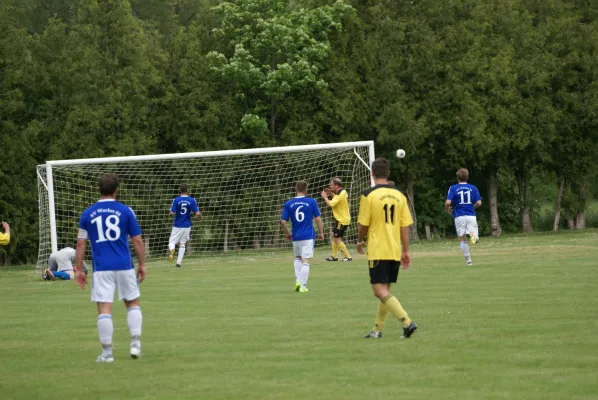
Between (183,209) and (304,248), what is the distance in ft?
35.5

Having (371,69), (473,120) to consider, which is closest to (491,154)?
(473,120)

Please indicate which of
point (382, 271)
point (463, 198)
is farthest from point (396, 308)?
point (463, 198)

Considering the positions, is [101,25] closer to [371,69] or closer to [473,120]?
[371,69]

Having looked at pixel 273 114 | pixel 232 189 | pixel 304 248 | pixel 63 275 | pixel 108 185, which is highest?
pixel 273 114

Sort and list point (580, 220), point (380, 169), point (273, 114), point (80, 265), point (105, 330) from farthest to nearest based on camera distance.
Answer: point (580, 220) < point (273, 114) < point (380, 169) < point (80, 265) < point (105, 330)

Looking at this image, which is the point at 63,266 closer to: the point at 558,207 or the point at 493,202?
the point at 493,202

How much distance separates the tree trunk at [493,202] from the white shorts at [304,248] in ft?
108

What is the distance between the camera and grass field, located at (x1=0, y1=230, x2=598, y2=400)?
9.77m

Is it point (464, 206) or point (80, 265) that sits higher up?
point (464, 206)

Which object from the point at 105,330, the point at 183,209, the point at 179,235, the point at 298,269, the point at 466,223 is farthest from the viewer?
the point at 179,235

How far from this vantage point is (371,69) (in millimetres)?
51000

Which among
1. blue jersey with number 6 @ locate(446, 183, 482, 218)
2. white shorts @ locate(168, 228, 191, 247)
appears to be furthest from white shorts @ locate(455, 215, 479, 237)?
white shorts @ locate(168, 228, 191, 247)

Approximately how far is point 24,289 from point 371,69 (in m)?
28.5

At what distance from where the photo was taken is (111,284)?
39.1 ft
